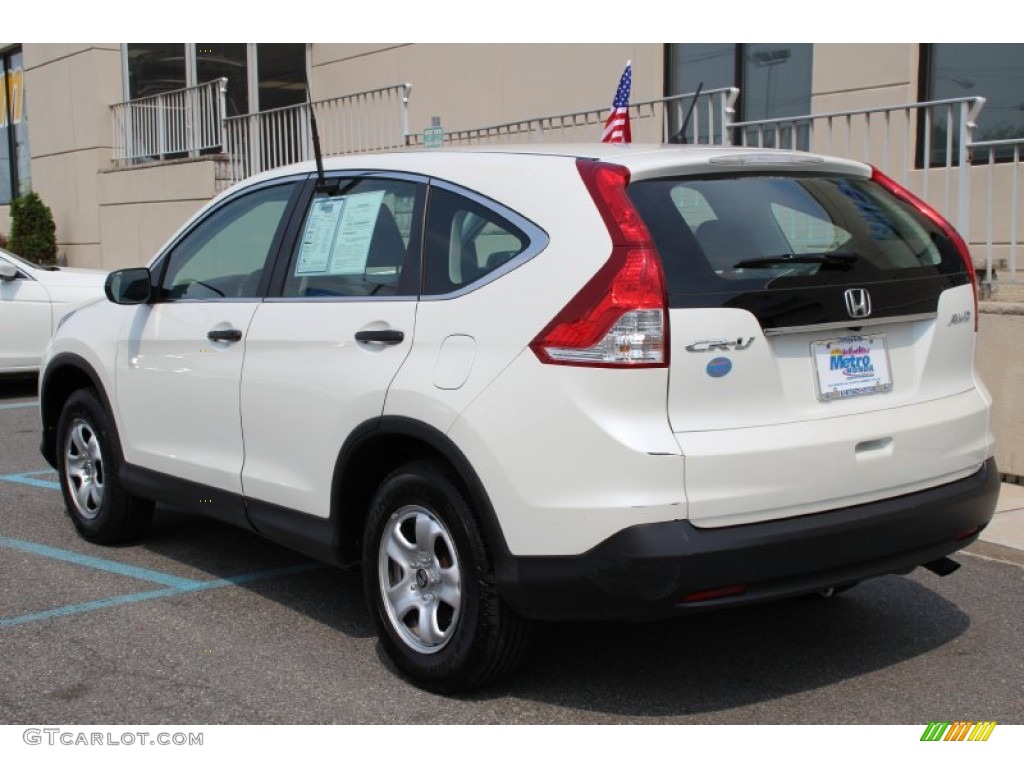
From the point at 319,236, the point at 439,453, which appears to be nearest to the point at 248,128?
the point at 319,236

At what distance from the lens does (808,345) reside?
368 cm

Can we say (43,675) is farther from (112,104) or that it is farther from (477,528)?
(112,104)

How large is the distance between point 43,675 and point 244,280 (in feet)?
5.54

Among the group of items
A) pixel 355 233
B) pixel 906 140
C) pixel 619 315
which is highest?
pixel 906 140

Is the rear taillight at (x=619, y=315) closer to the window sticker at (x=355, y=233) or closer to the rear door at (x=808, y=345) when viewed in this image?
the rear door at (x=808, y=345)

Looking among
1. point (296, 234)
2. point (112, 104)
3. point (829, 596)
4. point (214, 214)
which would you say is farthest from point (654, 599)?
point (112, 104)

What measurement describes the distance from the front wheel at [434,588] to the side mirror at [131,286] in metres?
1.85

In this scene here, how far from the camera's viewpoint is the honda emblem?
3.74m

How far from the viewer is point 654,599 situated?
3.45 m

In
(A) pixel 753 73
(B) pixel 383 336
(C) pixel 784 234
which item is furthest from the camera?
(A) pixel 753 73

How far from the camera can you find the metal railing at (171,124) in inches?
627

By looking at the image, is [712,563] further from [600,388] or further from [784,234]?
[784,234]

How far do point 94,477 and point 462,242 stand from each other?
2816 mm
